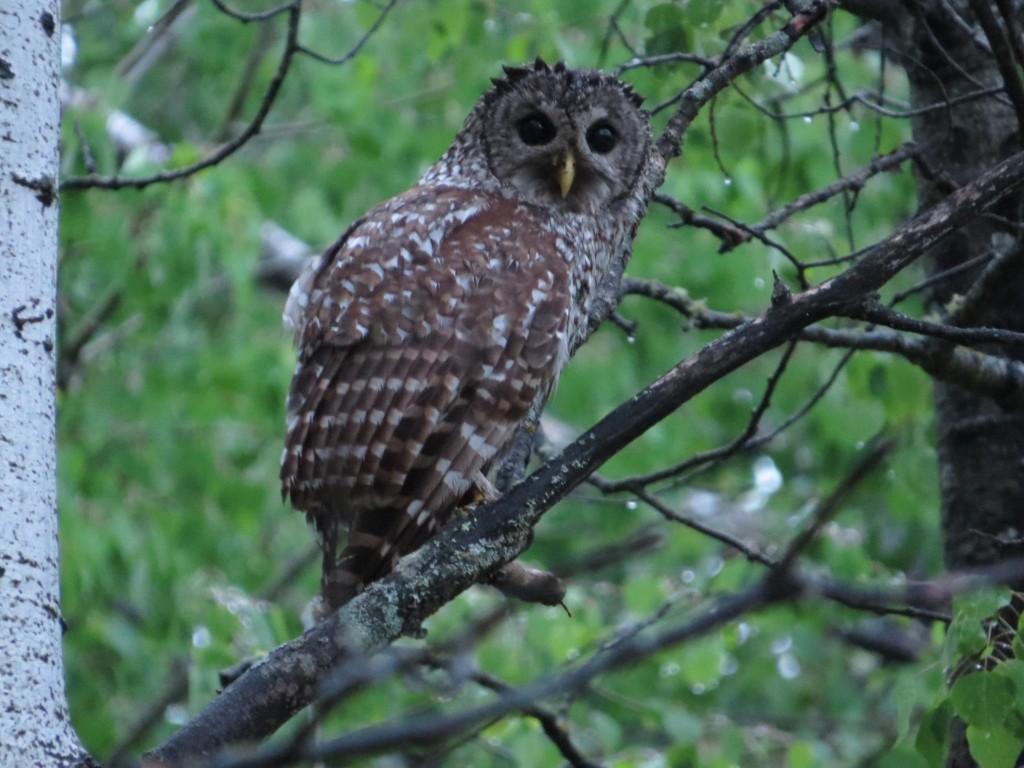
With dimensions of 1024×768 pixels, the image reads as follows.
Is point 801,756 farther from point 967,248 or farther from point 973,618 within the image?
point 973,618

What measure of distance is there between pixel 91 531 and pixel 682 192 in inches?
123

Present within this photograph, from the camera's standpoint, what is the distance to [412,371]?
11.5 feet

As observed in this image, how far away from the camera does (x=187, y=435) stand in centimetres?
759

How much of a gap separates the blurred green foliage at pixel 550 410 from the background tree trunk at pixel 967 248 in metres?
0.38

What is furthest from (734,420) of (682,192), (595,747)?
(595,747)

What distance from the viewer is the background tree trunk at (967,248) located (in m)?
3.58

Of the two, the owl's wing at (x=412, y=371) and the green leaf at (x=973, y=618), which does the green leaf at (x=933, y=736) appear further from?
the owl's wing at (x=412, y=371)

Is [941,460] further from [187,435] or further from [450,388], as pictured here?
[187,435]

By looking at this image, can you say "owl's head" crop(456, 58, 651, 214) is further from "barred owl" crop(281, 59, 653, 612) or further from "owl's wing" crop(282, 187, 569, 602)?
"owl's wing" crop(282, 187, 569, 602)

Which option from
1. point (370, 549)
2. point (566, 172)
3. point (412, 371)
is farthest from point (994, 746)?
point (566, 172)

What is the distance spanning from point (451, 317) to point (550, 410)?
5.49 m

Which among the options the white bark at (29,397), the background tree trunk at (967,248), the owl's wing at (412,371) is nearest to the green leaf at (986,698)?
the background tree trunk at (967,248)

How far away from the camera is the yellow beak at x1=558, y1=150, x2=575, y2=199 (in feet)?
12.9

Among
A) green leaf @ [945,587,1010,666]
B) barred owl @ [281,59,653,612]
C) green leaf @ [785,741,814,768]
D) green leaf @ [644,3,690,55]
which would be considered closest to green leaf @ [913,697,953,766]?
green leaf @ [945,587,1010,666]
